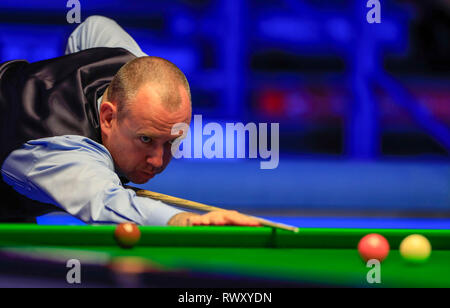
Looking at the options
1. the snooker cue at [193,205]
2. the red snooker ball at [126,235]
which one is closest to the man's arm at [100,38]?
the snooker cue at [193,205]

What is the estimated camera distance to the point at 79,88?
2699mm

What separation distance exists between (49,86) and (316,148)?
624cm

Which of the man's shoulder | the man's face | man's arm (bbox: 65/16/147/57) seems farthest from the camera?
man's arm (bbox: 65/16/147/57)

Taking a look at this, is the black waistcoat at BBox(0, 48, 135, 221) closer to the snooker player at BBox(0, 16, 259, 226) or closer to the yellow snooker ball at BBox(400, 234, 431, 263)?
the snooker player at BBox(0, 16, 259, 226)

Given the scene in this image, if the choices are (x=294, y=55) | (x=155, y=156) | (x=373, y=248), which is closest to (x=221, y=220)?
(x=373, y=248)

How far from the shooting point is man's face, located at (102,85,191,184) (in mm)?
2541

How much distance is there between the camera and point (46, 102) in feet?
8.58

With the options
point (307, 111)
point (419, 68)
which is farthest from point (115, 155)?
point (419, 68)

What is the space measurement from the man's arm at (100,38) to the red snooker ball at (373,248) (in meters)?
1.66

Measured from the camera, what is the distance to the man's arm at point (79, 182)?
2.20 m

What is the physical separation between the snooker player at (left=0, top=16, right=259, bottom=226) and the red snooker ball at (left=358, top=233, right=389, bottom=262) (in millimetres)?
376

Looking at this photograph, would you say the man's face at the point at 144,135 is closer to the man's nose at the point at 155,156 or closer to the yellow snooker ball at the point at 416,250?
the man's nose at the point at 155,156

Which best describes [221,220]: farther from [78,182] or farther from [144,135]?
[144,135]

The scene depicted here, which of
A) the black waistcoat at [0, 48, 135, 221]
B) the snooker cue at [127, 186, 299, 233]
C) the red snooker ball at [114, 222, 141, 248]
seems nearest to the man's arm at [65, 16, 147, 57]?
the black waistcoat at [0, 48, 135, 221]
